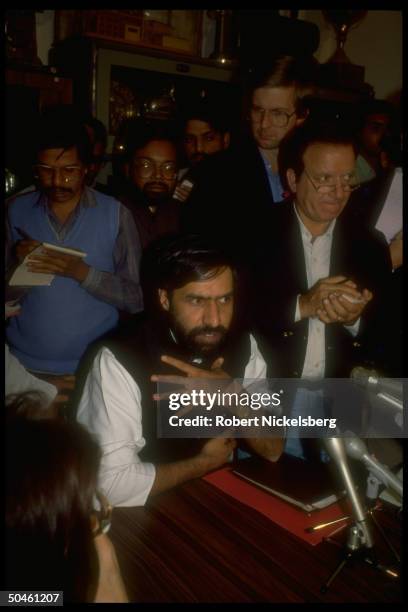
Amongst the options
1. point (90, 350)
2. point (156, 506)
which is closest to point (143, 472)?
point (156, 506)

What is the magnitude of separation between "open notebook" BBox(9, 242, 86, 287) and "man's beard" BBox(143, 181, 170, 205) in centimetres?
48

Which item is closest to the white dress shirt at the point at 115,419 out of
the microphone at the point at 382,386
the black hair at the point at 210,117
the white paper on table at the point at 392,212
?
the microphone at the point at 382,386

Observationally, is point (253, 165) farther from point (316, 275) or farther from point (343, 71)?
point (343, 71)

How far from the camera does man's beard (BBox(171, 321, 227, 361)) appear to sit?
1634 millimetres

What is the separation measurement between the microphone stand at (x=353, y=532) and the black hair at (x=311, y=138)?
111cm

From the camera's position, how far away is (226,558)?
111 cm

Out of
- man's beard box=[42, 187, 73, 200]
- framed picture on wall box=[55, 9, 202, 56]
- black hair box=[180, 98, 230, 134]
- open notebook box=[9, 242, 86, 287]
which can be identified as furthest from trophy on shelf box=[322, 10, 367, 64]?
open notebook box=[9, 242, 86, 287]

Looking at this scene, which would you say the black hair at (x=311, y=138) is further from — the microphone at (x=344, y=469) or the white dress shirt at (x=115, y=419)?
the microphone at (x=344, y=469)

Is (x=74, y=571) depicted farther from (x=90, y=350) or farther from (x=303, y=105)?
(x=303, y=105)

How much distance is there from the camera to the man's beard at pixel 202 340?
1634 millimetres

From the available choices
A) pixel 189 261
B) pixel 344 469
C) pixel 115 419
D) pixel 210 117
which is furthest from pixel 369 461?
pixel 210 117

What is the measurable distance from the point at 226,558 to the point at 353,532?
273 millimetres

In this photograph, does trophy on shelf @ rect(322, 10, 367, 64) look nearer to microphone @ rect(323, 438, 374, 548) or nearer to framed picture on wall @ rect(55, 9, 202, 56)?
framed picture on wall @ rect(55, 9, 202, 56)

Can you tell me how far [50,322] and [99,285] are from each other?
0.22 meters
